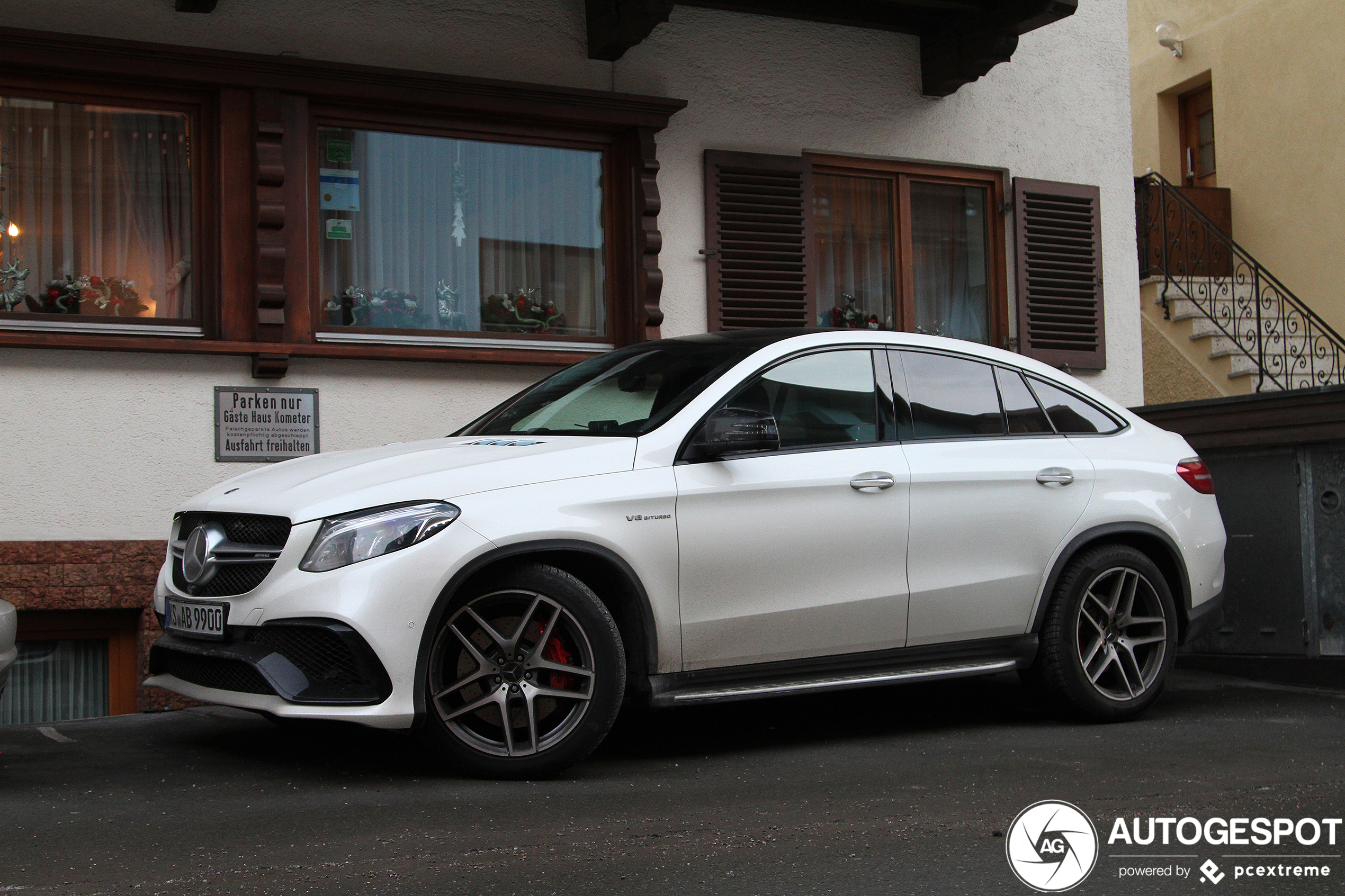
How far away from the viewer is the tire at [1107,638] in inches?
235

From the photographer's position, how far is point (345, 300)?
833cm

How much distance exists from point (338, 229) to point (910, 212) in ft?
13.8

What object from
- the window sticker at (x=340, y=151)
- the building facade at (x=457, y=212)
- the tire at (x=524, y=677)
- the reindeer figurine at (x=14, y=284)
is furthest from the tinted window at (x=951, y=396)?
the reindeer figurine at (x=14, y=284)

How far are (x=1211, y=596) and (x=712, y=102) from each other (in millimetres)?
4700

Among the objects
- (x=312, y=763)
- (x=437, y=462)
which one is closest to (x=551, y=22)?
(x=437, y=462)

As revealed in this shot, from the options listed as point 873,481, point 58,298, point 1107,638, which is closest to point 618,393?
point 873,481

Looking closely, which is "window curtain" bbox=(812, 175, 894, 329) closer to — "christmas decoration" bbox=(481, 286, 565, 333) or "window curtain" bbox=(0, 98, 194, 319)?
"christmas decoration" bbox=(481, 286, 565, 333)

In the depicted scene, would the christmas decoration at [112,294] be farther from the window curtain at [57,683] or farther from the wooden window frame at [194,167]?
the window curtain at [57,683]

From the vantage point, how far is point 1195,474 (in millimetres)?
6434

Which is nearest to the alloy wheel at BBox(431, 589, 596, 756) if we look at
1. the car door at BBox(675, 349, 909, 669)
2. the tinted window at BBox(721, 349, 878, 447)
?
the car door at BBox(675, 349, 909, 669)

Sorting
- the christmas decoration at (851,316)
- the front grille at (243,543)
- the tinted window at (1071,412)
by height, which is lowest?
the front grille at (243,543)

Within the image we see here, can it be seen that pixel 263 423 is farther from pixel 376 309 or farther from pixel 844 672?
pixel 844 672

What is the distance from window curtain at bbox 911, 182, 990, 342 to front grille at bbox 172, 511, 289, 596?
6.45m

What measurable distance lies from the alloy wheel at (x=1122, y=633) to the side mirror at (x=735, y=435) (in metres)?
1.81
